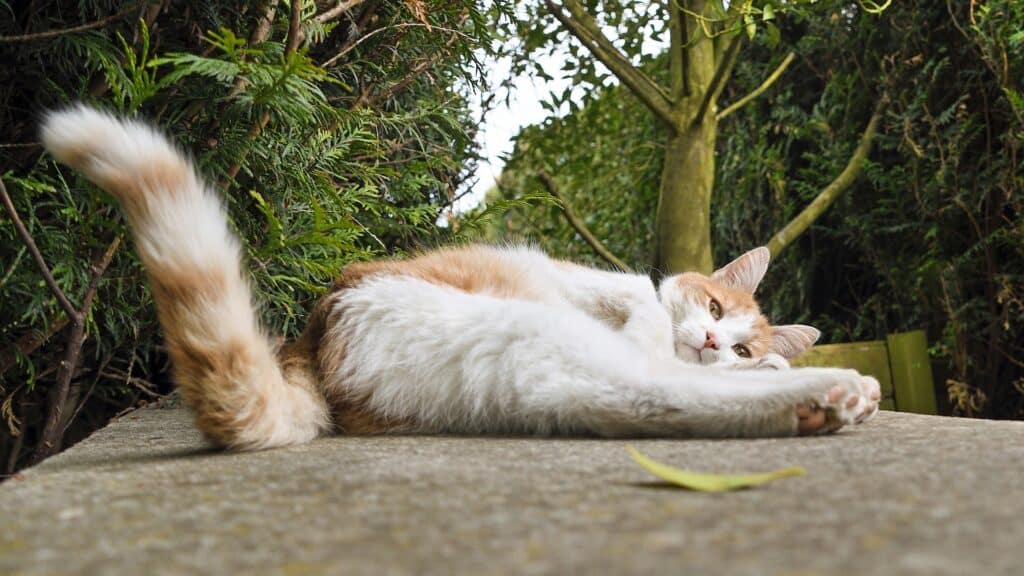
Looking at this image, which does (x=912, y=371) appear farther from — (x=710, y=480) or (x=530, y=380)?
(x=710, y=480)

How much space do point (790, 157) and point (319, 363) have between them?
10.7ft

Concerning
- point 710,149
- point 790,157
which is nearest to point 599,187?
point 790,157

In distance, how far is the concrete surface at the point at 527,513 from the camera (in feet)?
2.41

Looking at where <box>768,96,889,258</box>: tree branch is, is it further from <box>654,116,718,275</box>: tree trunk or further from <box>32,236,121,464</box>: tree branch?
<box>32,236,121,464</box>: tree branch

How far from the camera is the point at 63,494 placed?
111cm

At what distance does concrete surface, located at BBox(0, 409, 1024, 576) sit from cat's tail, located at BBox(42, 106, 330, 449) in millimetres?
105

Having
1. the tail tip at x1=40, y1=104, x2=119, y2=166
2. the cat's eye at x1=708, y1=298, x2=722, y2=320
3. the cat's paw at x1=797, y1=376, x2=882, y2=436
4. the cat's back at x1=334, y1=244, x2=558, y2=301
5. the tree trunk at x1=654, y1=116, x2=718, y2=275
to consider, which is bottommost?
the cat's paw at x1=797, y1=376, x2=882, y2=436

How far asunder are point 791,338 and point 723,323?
31cm

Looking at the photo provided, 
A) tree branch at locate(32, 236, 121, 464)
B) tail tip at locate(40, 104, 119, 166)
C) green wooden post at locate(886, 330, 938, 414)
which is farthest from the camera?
green wooden post at locate(886, 330, 938, 414)

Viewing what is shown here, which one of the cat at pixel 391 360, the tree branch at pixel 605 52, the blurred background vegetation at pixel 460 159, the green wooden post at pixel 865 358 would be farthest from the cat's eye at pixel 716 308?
the tree branch at pixel 605 52

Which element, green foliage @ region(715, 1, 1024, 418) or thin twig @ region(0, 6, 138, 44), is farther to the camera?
green foliage @ region(715, 1, 1024, 418)

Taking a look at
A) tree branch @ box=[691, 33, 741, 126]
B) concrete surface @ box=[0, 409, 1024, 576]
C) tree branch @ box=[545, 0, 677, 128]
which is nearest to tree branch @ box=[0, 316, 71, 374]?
concrete surface @ box=[0, 409, 1024, 576]

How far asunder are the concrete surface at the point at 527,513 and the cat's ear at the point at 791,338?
1.26 m

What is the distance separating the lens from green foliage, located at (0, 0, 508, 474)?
5.72 ft
